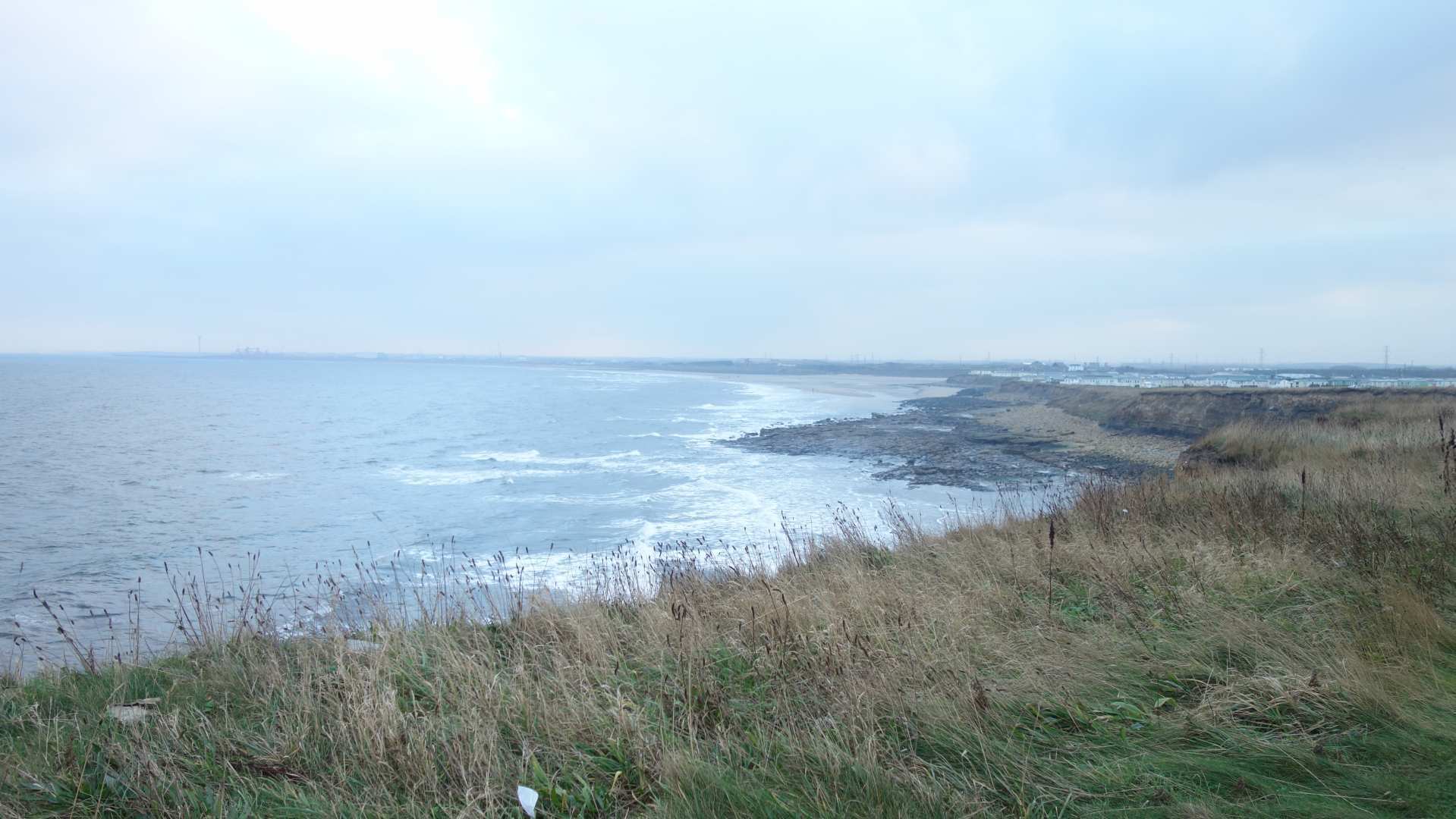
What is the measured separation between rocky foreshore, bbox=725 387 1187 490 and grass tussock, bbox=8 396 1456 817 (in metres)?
15.8

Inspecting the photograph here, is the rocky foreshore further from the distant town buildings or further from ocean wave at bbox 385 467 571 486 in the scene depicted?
the distant town buildings

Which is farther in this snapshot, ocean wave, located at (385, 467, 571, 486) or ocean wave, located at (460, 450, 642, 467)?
ocean wave, located at (460, 450, 642, 467)

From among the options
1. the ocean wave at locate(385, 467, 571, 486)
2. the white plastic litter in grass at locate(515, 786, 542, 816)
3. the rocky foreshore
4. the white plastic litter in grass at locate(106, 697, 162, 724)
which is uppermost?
the white plastic litter in grass at locate(515, 786, 542, 816)

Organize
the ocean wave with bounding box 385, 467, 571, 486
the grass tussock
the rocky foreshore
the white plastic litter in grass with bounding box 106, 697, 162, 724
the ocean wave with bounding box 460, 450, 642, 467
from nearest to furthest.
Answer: the grass tussock
the white plastic litter in grass with bounding box 106, 697, 162, 724
the ocean wave with bounding box 385, 467, 571, 486
the rocky foreshore
the ocean wave with bounding box 460, 450, 642, 467

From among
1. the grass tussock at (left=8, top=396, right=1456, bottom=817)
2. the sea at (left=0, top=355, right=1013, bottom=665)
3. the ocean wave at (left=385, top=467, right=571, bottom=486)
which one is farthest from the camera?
the ocean wave at (left=385, top=467, right=571, bottom=486)

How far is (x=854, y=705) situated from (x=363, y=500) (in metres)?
24.6

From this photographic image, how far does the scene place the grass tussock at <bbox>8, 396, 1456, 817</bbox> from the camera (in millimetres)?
3398

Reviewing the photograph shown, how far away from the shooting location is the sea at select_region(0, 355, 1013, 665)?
1519 centimetres

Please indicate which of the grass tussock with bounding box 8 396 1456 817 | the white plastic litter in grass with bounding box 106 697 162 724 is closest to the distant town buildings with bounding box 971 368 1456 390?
the grass tussock with bounding box 8 396 1456 817

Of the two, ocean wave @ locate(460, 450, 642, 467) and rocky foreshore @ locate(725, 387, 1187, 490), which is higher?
rocky foreshore @ locate(725, 387, 1187, 490)

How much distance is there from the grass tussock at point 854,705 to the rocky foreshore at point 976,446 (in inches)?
621

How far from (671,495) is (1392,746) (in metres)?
21.5

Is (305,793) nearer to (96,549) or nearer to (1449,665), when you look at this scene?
(1449,665)

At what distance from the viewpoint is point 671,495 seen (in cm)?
2422
